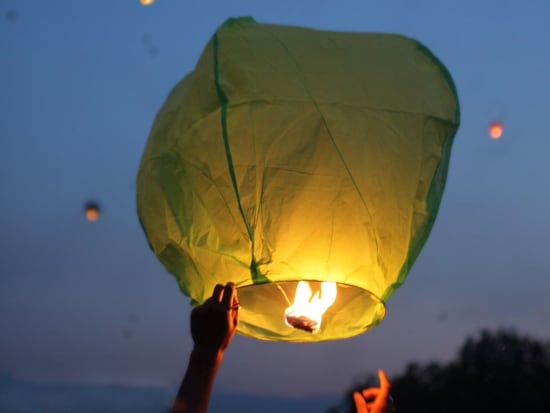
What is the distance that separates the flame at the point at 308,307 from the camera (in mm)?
2986

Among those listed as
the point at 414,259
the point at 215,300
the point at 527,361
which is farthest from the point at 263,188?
the point at 527,361

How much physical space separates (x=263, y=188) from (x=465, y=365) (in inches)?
964

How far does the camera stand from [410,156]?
3062mm

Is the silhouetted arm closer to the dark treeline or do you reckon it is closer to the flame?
the flame

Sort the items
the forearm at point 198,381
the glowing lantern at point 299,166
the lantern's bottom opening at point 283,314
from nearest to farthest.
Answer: the forearm at point 198,381
the glowing lantern at point 299,166
the lantern's bottom opening at point 283,314

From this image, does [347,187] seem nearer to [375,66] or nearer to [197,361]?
[375,66]

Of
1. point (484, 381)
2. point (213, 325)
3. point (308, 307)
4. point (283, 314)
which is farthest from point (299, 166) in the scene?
point (484, 381)

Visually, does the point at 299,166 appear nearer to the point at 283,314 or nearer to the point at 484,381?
the point at 283,314

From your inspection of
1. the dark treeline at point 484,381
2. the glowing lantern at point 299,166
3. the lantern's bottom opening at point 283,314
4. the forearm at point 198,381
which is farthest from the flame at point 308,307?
the dark treeline at point 484,381

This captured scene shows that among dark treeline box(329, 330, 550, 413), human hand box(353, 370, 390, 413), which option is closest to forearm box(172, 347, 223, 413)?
human hand box(353, 370, 390, 413)

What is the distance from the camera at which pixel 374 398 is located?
3.09 m

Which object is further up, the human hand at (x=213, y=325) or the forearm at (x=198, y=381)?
the human hand at (x=213, y=325)

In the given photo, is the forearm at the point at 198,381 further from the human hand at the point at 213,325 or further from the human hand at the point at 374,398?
the human hand at the point at 374,398

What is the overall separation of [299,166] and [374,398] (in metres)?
0.93
